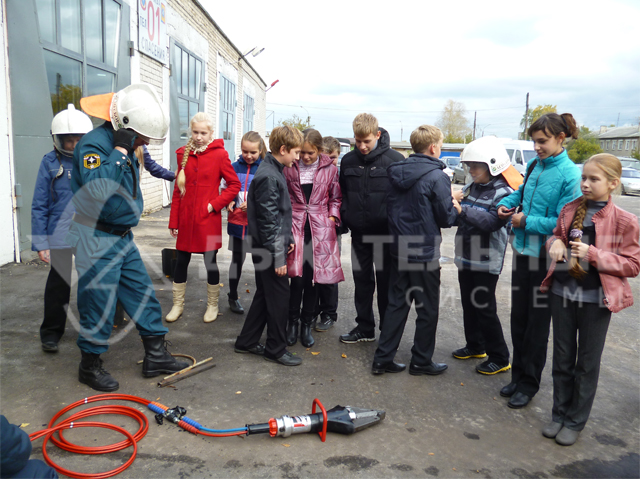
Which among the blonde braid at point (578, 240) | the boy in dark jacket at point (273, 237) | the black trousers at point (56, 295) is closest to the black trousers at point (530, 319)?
the blonde braid at point (578, 240)

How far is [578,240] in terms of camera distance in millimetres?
2963

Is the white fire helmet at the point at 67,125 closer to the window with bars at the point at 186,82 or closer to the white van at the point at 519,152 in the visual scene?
the window with bars at the point at 186,82

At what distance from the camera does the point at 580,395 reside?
306 centimetres

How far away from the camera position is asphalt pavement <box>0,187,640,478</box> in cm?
273

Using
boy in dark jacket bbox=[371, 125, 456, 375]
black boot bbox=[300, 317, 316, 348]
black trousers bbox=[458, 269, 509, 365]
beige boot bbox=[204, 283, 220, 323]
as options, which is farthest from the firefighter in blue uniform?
black trousers bbox=[458, 269, 509, 365]

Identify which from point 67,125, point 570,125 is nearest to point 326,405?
point 570,125

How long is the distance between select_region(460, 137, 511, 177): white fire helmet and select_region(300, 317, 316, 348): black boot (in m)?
2.06

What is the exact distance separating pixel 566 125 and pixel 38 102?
6.30 metres

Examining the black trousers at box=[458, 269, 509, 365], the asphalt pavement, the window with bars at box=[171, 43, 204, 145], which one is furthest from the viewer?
the window with bars at box=[171, 43, 204, 145]

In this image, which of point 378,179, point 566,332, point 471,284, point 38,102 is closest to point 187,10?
point 38,102

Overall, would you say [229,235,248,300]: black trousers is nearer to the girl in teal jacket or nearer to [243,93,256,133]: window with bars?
the girl in teal jacket

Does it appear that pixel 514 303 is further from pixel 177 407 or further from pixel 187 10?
pixel 187 10

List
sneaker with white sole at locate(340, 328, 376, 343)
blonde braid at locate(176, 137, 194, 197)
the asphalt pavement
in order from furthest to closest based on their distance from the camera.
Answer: blonde braid at locate(176, 137, 194, 197), sneaker with white sole at locate(340, 328, 376, 343), the asphalt pavement

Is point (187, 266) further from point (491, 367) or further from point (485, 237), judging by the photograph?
point (491, 367)
